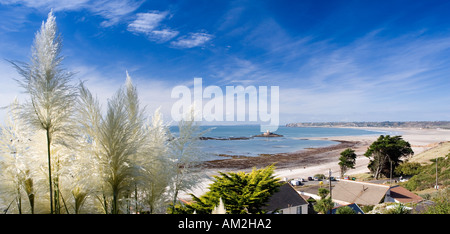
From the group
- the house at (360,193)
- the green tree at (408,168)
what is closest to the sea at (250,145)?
the house at (360,193)

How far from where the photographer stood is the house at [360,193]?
15297mm

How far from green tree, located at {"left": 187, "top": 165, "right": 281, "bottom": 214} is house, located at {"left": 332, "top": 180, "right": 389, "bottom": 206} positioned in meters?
12.9

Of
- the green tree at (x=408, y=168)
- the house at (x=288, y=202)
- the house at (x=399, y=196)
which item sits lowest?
the green tree at (x=408, y=168)

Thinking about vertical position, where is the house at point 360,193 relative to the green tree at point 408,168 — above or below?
above

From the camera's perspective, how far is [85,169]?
1818 mm

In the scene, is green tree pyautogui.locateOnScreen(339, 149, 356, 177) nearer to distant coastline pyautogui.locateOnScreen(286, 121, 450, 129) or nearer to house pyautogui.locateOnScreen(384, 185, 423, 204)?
house pyautogui.locateOnScreen(384, 185, 423, 204)

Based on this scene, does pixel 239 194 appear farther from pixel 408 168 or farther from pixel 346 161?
pixel 408 168

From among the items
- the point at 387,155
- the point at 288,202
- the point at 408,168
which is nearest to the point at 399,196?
the point at 288,202

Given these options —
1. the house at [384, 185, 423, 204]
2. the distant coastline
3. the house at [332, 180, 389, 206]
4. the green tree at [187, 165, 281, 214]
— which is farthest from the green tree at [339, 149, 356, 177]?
the distant coastline

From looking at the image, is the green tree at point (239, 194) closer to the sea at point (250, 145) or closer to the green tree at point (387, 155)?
the sea at point (250, 145)

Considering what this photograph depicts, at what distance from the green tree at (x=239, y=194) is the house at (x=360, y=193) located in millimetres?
12897
